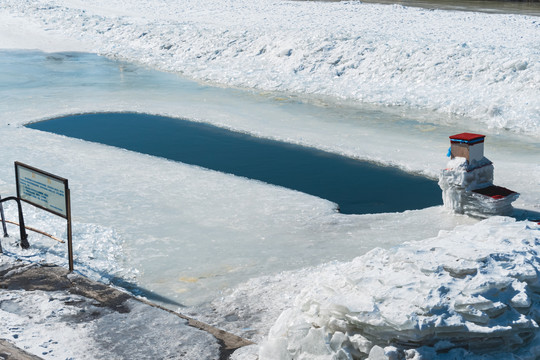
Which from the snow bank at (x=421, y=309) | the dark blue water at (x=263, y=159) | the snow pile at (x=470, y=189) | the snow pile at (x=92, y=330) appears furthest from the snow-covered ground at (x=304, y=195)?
the snow pile at (x=92, y=330)

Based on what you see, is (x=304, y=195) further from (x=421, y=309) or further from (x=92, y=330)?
(x=421, y=309)

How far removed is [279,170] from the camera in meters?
12.0

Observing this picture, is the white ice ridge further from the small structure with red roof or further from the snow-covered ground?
the small structure with red roof

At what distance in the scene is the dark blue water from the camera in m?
10.8

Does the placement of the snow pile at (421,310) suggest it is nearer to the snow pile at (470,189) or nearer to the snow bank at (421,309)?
the snow bank at (421,309)

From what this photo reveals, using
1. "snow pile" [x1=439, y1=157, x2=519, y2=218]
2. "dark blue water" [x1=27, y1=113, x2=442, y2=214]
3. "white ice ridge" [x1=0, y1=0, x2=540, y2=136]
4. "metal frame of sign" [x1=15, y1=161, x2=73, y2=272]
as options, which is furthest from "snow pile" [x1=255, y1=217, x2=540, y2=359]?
"white ice ridge" [x1=0, y1=0, x2=540, y2=136]

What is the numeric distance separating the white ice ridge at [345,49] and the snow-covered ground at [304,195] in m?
0.09

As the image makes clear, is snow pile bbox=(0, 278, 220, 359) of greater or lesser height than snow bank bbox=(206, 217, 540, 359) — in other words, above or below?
below

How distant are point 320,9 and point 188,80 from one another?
42.9 ft

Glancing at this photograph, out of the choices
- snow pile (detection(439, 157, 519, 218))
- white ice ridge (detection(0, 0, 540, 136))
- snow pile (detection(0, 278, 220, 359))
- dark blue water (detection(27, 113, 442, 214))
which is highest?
white ice ridge (detection(0, 0, 540, 136))

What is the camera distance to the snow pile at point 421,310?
16.8ft

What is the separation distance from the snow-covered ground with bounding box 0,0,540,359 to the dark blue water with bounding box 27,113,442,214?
388 millimetres

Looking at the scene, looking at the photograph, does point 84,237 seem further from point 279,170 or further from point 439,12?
point 439,12

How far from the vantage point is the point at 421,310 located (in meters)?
5.19
